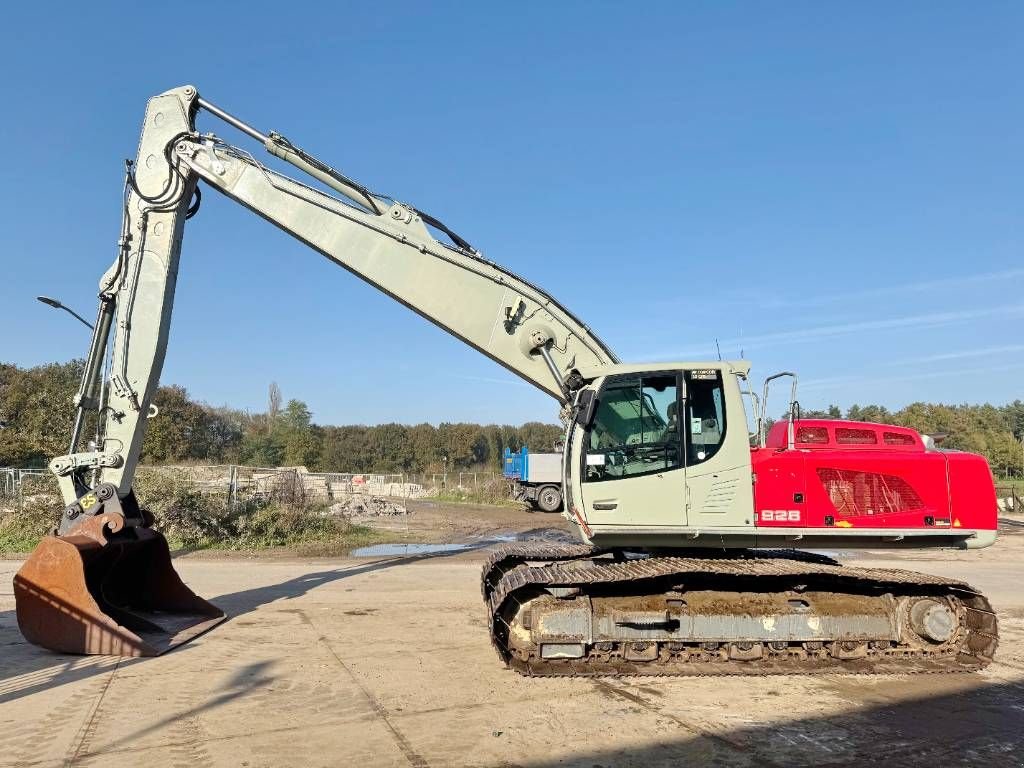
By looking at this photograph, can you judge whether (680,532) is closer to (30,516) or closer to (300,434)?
(30,516)

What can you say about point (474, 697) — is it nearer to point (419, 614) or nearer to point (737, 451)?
point (737, 451)

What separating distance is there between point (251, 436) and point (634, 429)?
198 ft

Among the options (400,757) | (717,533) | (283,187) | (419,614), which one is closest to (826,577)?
(717,533)

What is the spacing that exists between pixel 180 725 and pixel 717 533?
4859 millimetres

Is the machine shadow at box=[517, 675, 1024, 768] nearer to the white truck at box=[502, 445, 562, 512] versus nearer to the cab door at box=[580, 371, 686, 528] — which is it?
the cab door at box=[580, 371, 686, 528]

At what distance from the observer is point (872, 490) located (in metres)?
7.27

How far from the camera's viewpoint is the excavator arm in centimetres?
824

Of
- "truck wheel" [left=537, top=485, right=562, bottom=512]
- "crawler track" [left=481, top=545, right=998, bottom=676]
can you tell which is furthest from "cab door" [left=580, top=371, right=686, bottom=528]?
"truck wheel" [left=537, top=485, right=562, bottom=512]

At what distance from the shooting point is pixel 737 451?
7105mm

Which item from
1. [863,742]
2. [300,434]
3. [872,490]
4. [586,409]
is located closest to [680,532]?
[586,409]

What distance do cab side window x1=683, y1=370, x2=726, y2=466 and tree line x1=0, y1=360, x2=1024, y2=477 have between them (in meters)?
9.20

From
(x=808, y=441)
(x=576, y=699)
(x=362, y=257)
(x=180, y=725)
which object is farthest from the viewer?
(x=362, y=257)

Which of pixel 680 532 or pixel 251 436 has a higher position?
pixel 251 436

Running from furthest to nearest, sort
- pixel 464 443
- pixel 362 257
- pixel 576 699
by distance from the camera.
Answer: pixel 464 443 < pixel 362 257 < pixel 576 699
